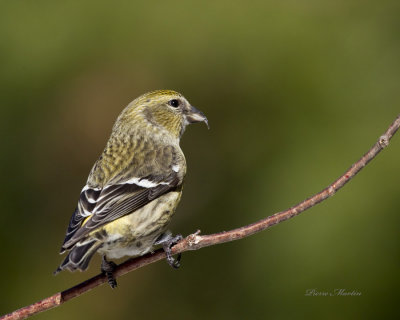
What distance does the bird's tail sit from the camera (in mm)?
3138

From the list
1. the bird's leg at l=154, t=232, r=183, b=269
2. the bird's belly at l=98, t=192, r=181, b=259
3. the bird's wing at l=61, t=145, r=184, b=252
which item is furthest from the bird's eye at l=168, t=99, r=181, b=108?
the bird's leg at l=154, t=232, r=183, b=269

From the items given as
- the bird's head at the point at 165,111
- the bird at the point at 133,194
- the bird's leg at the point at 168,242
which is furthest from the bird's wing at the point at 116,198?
the bird's head at the point at 165,111

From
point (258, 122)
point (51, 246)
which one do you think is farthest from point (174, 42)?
point (51, 246)

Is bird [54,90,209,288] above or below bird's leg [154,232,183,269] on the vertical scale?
above

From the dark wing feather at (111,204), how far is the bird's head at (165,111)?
66 cm

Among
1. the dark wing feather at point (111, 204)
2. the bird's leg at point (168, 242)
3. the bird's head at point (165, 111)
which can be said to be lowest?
the bird's leg at point (168, 242)

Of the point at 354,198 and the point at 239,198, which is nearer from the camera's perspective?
the point at 354,198

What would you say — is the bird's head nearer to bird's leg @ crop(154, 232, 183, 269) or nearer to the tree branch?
bird's leg @ crop(154, 232, 183, 269)

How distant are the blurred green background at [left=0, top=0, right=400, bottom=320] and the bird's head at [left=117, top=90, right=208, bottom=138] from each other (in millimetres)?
734

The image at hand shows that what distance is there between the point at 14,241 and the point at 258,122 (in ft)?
6.59

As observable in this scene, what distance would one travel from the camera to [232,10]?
5.56 meters

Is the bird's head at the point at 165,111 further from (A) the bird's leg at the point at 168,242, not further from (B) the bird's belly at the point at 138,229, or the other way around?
(A) the bird's leg at the point at 168,242

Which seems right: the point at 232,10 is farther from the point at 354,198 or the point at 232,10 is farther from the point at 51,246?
the point at 51,246

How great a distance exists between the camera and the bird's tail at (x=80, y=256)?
314 centimetres
